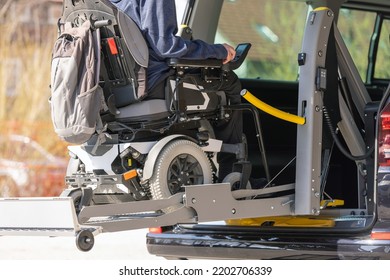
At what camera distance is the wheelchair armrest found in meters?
4.92

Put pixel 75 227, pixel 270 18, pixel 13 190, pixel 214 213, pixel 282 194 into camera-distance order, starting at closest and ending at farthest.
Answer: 1. pixel 75 227
2. pixel 214 213
3. pixel 282 194
4. pixel 270 18
5. pixel 13 190

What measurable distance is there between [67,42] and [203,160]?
0.95 meters

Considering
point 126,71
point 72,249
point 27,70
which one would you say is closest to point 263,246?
point 126,71

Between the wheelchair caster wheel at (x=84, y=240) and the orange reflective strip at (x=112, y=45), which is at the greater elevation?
the orange reflective strip at (x=112, y=45)

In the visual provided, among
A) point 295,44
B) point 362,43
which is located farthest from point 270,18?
point 362,43

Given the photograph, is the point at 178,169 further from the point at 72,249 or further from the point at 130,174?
the point at 72,249

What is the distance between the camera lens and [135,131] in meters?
4.93

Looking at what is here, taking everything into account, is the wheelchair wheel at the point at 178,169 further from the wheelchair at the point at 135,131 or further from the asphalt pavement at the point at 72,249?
the asphalt pavement at the point at 72,249

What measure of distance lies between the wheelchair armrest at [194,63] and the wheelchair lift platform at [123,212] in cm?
67

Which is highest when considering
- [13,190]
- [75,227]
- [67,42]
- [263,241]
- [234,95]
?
[67,42]

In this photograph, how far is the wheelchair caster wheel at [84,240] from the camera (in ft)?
14.0

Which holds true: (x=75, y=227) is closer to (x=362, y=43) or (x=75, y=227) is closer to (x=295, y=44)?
(x=295, y=44)

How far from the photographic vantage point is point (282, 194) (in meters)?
5.20

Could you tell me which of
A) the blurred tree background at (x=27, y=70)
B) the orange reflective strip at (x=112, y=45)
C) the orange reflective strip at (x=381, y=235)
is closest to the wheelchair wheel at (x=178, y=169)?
the orange reflective strip at (x=112, y=45)
